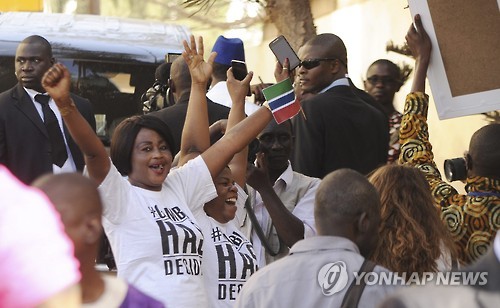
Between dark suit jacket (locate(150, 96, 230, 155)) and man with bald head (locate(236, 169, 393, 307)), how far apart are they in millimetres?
2516

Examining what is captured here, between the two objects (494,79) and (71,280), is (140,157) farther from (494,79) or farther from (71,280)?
(71,280)

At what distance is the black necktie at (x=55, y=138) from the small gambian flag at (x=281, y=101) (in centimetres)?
206

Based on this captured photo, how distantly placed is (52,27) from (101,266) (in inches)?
132

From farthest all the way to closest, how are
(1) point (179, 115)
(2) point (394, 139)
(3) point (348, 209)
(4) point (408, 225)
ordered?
(2) point (394, 139) < (1) point (179, 115) < (4) point (408, 225) < (3) point (348, 209)

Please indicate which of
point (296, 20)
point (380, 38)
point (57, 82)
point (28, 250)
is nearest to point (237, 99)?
point (57, 82)

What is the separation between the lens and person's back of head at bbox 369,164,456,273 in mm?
4375

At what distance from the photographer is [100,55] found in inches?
383

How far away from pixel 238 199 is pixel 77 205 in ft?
8.58

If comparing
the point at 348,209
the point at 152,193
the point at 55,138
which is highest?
the point at 55,138

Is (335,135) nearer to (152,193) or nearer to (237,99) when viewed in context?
(237,99)

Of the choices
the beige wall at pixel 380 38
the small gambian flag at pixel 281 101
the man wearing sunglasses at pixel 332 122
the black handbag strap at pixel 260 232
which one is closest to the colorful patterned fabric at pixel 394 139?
the man wearing sunglasses at pixel 332 122

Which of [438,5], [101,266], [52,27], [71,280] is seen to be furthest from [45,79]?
[52,27]

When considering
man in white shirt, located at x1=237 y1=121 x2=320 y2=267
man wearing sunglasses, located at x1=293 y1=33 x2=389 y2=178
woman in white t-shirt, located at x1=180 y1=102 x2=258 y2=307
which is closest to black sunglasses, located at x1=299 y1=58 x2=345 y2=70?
man wearing sunglasses, located at x1=293 y1=33 x2=389 y2=178

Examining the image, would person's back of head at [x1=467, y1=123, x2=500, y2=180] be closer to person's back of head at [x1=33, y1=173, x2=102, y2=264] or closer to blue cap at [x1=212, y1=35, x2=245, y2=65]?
blue cap at [x1=212, y1=35, x2=245, y2=65]
